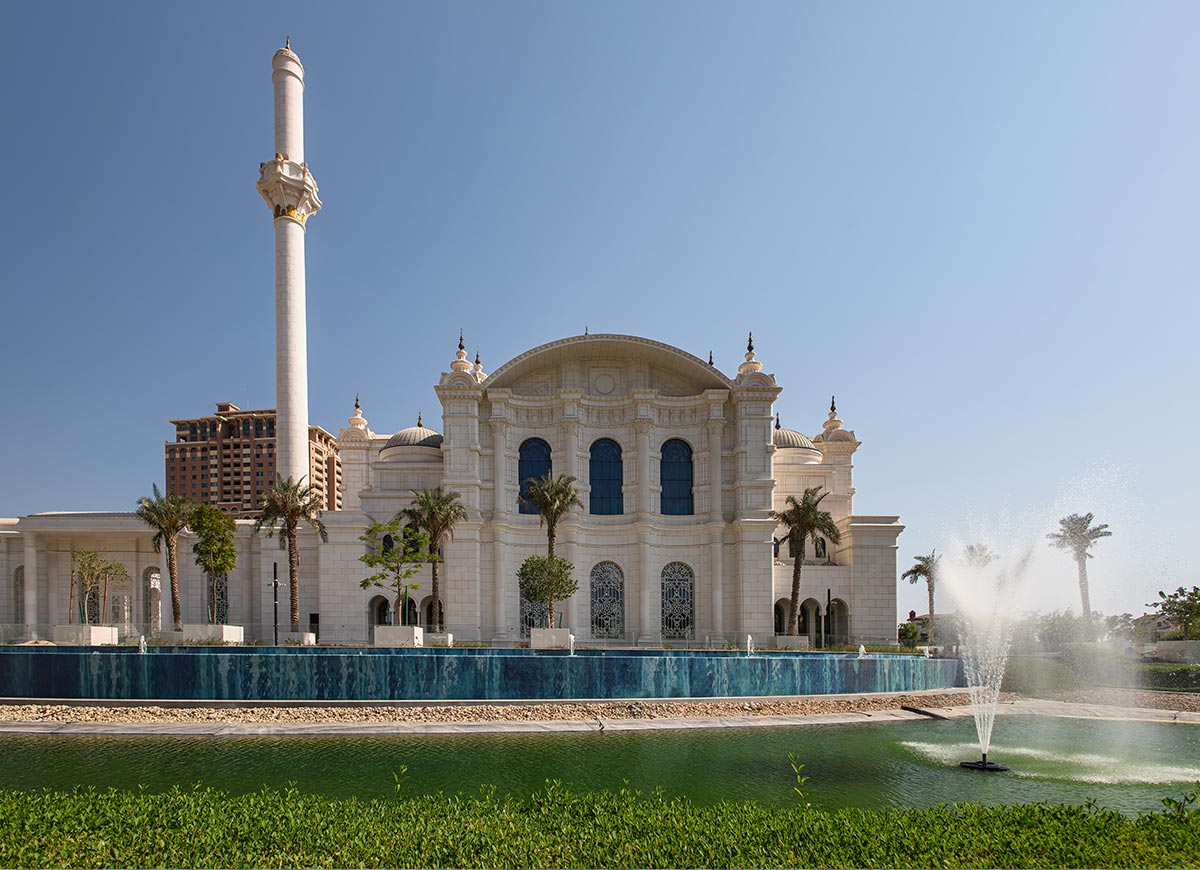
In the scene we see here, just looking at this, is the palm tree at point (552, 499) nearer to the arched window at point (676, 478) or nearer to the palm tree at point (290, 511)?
the arched window at point (676, 478)

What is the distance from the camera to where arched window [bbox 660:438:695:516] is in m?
54.8

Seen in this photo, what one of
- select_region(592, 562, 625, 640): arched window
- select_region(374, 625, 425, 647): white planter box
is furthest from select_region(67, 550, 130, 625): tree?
select_region(592, 562, 625, 640): arched window

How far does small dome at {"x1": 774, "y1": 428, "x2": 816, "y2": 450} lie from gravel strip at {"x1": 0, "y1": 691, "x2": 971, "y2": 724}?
1424 inches

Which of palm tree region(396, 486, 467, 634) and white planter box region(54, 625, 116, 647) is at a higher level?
palm tree region(396, 486, 467, 634)

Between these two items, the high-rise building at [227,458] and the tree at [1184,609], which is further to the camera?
the high-rise building at [227,458]

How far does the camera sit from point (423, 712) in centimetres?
2219

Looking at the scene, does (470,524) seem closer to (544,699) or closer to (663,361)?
(663,361)

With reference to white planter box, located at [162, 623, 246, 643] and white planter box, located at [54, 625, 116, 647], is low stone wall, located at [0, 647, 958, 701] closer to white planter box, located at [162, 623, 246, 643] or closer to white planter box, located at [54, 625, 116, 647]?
white planter box, located at [54, 625, 116, 647]

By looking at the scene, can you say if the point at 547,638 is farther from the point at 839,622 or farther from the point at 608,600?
the point at 839,622

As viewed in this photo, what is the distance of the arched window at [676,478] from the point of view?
5478cm

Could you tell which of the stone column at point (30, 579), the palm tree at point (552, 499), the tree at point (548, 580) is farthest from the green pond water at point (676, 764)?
the stone column at point (30, 579)

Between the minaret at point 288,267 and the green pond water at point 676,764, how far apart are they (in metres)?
35.8

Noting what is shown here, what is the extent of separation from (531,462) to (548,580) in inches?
408

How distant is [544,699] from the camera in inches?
925
